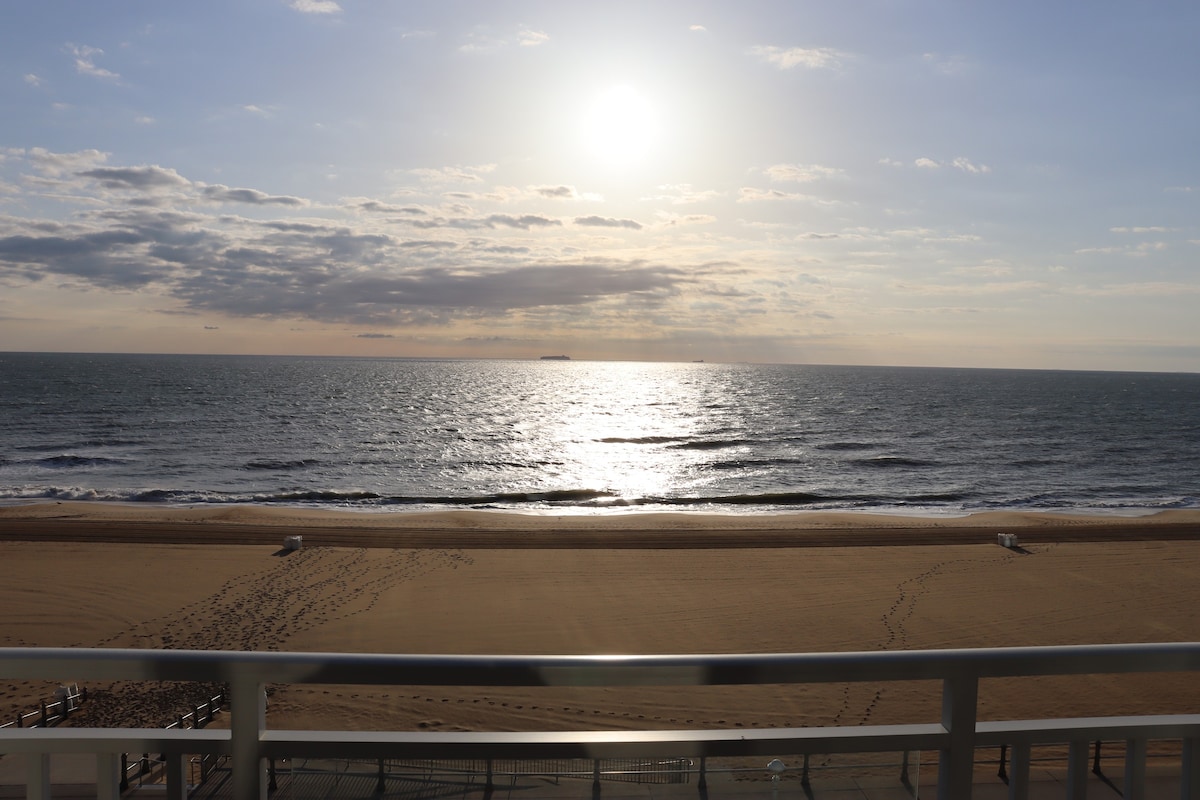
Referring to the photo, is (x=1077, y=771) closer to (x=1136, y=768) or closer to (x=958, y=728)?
(x=1136, y=768)

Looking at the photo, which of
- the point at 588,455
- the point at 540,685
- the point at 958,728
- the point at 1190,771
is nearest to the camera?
the point at 540,685

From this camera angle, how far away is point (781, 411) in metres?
85.2

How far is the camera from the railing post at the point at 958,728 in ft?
6.08

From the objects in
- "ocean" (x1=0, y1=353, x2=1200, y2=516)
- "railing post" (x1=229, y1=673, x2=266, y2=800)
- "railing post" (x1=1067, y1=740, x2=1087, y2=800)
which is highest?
"railing post" (x1=229, y1=673, x2=266, y2=800)

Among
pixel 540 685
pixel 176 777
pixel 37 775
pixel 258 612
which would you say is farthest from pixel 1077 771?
pixel 258 612

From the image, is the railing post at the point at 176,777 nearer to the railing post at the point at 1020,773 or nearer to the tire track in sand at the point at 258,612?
the railing post at the point at 1020,773

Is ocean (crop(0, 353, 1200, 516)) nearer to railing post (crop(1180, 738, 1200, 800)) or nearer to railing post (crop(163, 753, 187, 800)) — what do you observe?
railing post (crop(1180, 738, 1200, 800))

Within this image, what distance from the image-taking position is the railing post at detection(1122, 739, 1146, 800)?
2.00 metres

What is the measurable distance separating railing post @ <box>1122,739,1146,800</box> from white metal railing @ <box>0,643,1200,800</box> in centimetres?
11

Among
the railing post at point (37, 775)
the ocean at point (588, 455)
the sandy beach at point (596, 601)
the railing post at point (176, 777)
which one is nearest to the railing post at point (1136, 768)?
the railing post at point (176, 777)

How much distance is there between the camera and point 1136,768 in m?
2.02

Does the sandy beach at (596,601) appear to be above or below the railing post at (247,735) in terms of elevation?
below

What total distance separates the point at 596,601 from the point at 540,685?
16.8 m

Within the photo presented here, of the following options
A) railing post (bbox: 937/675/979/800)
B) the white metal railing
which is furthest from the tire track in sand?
railing post (bbox: 937/675/979/800)
